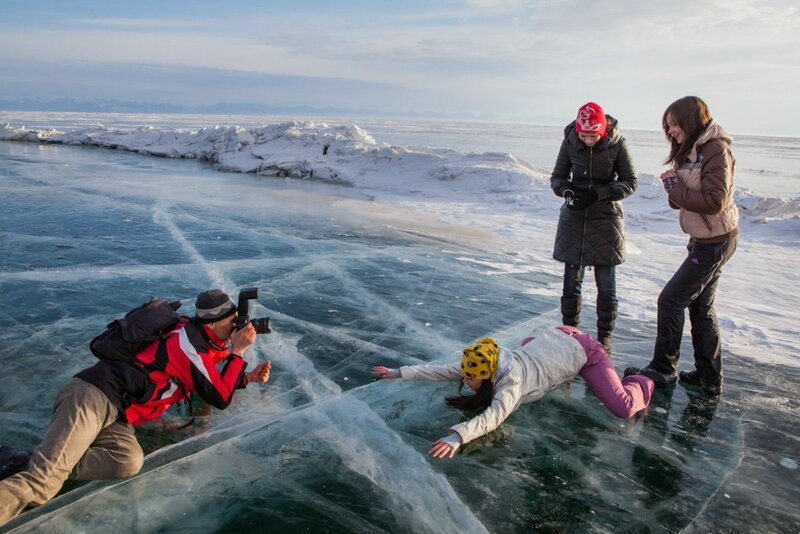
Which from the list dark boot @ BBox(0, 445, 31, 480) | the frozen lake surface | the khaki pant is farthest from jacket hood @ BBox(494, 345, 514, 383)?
dark boot @ BBox(0, 445, 31, 480)

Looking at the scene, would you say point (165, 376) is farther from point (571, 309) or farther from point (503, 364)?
point (571, 309)

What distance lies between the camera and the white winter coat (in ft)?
10.9

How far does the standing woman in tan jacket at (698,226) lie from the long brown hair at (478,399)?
138cm

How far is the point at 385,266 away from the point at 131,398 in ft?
15.0

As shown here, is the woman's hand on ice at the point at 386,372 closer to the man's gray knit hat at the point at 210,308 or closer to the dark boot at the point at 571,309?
the man's gray knit hat at the point at 210,308

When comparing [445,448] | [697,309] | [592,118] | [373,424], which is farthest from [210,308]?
[697,309]

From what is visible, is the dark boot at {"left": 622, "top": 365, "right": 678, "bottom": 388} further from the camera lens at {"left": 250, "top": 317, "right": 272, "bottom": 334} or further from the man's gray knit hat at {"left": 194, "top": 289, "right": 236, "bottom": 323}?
the man's gray knit hat at {"left": 194, "top": 289, "right": 236, "bottom": 323}

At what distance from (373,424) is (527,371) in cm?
101

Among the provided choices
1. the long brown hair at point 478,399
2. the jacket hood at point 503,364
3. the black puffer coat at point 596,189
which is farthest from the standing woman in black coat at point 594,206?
the long brown hair at point 478,399

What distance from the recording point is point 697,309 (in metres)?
4.04

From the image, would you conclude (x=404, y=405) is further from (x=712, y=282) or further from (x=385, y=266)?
(x=385, y=266)

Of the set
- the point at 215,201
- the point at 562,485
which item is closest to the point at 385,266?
the point at 562,485

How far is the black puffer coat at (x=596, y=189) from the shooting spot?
170 inches

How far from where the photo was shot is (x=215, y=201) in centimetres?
1174
